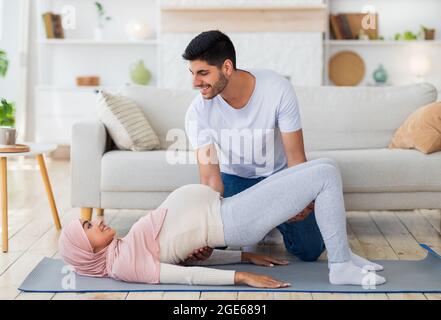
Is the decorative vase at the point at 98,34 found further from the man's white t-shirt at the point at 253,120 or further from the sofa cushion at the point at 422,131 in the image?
the man's white t-shirt at the point at 253,120

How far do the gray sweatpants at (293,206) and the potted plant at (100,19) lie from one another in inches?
194

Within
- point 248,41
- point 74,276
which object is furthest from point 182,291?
point 248,41

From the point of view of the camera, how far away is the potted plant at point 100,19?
7551 millimetres

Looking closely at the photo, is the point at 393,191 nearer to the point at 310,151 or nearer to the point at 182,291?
the point at 310,151

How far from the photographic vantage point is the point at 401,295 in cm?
293

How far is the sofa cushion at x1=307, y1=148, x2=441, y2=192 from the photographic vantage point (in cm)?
400

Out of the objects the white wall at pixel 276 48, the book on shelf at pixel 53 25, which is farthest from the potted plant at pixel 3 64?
the white wall at pixel 276 48

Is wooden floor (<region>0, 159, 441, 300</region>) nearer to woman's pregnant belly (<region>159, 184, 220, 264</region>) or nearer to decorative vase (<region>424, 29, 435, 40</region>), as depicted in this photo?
woman's pregnant belly (<region>159, 184, 220, 264</region>)

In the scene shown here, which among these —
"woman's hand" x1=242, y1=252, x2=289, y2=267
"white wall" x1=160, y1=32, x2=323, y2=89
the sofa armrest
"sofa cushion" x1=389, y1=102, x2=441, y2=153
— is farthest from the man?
"white wall" x1=160, y1=32, x2=323, y2=89

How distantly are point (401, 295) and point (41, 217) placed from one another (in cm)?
239

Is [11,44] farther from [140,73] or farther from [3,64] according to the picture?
[140,73]

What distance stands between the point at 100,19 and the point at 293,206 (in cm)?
519

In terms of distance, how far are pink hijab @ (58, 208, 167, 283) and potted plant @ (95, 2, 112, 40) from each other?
4813 mm

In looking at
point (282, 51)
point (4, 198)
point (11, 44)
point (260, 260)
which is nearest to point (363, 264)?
point (260, 260)
